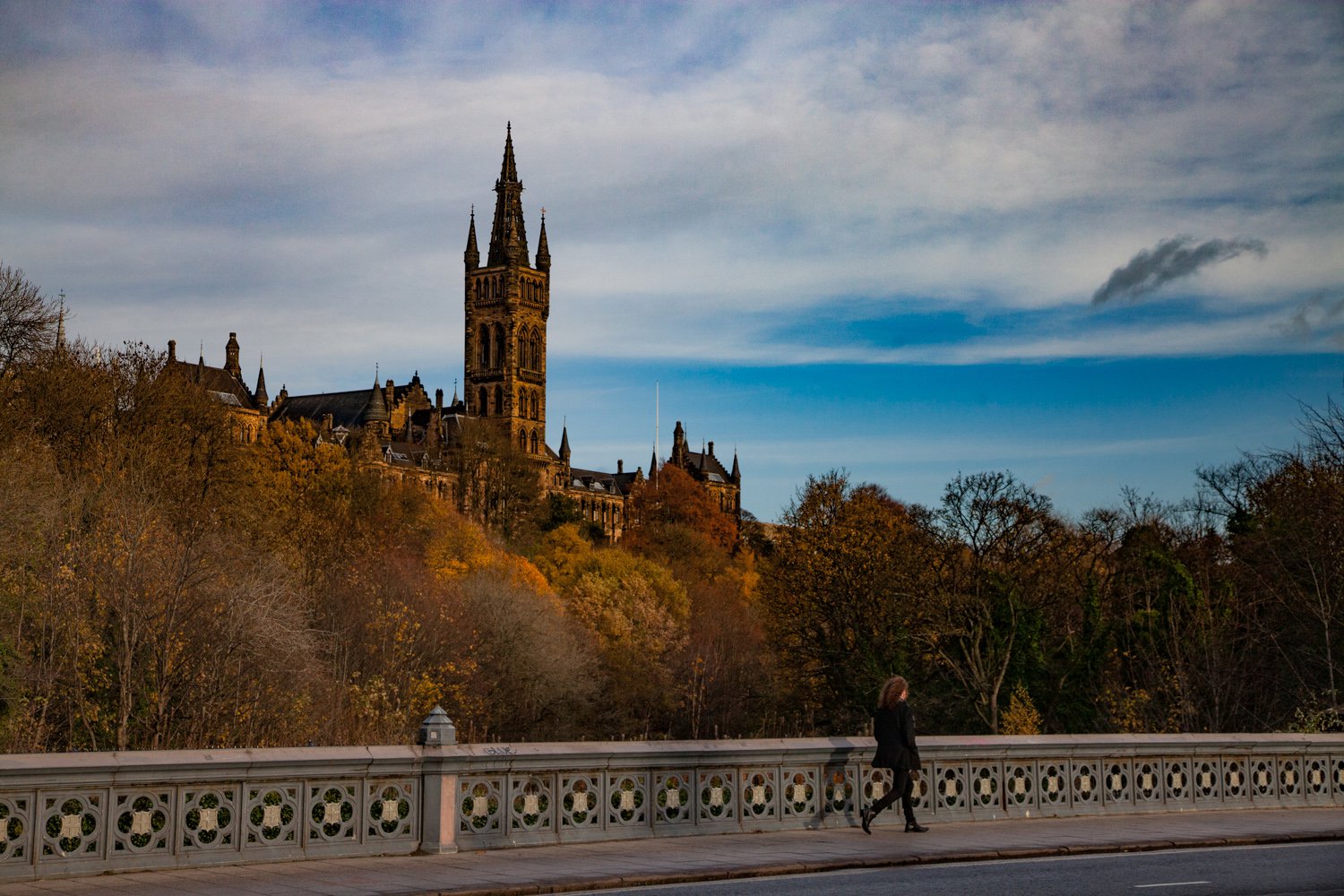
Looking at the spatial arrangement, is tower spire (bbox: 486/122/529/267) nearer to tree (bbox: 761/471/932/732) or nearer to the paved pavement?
tree (bbox: 761/471/932/732)

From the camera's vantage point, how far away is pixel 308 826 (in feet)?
51.8

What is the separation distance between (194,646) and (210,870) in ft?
91.5

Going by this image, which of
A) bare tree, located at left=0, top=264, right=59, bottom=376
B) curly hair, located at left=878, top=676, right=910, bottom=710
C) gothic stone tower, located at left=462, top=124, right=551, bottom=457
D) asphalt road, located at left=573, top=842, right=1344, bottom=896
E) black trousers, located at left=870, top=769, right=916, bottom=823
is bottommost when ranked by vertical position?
asphalt road, located at left=573, top=842, right=1344, bottom=896

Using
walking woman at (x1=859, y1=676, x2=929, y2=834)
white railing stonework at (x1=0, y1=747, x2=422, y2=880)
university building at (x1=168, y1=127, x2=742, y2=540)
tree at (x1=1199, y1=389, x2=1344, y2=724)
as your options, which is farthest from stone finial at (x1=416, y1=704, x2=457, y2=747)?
university building at (x1=168, y1=127, x2=742, y2=540)

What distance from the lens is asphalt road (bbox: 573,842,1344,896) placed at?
47.3 ft

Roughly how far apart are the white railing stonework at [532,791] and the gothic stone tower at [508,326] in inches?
6225

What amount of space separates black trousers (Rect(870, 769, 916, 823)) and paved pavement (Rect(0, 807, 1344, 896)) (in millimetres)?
322

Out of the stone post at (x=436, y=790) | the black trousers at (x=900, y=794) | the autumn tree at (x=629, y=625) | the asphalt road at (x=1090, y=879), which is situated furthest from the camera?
the autumn tree at (x=629, y=625)

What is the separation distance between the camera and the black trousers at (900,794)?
61.9 ft

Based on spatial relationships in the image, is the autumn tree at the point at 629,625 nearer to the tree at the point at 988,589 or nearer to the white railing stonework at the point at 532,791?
the tree at the point at 988,589

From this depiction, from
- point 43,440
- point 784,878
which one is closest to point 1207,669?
point 43,440

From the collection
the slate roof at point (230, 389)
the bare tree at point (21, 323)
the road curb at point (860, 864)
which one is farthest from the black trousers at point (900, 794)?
the slate roof at point (230, 389)

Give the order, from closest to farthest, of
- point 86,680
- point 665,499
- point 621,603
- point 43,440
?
point 86,680 < point 43,440 < point 621,603 < point 665,499

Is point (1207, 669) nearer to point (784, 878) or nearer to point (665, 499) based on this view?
point (784, 878)
